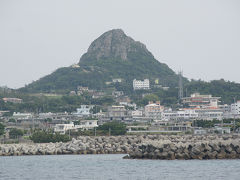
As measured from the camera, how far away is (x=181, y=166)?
53.2 meters

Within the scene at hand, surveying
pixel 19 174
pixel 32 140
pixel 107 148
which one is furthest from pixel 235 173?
pixel 32 140

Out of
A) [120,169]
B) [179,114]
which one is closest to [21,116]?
[179,114]

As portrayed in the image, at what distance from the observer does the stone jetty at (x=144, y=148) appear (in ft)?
191

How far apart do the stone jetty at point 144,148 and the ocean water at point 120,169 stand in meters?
1.88

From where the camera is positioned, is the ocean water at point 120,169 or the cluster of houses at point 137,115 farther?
the cluster of houses at point 137,115

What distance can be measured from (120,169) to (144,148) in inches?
420

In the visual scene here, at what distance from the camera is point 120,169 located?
53656 mm

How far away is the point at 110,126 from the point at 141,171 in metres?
57.7

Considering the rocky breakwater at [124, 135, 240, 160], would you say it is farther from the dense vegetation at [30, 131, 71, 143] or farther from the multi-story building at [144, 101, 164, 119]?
the multi-story building at [144, 101, 164, 119]

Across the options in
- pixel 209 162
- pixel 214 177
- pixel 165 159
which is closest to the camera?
pixel 214 177

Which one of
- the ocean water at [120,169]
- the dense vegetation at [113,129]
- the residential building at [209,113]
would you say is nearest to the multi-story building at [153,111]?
the residential building at [209,113]

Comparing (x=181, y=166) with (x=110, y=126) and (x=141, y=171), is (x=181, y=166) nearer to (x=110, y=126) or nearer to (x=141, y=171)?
(x=141, y=171)

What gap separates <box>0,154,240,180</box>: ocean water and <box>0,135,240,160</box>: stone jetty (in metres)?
1.88

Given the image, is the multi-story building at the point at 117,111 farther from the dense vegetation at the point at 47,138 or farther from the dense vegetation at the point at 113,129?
the dense vegetation at the point at 47,138
